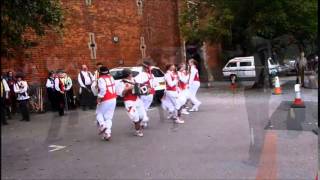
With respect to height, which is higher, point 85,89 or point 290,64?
point 290,64

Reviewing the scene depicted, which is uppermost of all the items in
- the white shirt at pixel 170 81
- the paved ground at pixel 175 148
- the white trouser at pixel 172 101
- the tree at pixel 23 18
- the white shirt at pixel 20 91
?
the tree at pixel 23 18

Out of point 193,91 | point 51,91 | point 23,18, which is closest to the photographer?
point 23,18

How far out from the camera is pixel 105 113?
1014 centimetres

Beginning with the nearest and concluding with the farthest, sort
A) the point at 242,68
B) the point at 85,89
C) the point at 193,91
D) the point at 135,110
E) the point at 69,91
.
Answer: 1. the point at 135,110
2. the point at 193,91
3. the point at 69,91
4. the point at 85,89
5. the point at 242,68

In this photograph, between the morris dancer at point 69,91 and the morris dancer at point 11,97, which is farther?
the morris dancer at point 69,91

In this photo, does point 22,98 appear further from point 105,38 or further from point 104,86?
point 105,38

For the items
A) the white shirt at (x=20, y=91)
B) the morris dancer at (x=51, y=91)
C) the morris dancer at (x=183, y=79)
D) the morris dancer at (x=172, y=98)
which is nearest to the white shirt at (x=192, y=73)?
the morris dancer at (x=183, y=79)

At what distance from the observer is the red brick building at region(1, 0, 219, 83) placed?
17.9 meters

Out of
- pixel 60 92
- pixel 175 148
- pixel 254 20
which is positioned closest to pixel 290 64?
pixel 254 20

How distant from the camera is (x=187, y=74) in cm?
1445

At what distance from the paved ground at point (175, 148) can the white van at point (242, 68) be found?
10592mm

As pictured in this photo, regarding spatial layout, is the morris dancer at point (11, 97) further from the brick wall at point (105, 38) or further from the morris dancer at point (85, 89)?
the morris dancer at point (85, 89)

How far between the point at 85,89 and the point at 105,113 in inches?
284

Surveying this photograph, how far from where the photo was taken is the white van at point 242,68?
24.8m
